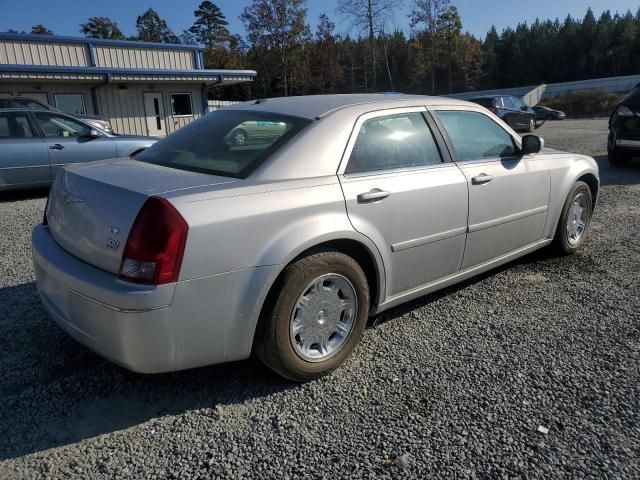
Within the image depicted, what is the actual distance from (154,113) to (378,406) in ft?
73.0

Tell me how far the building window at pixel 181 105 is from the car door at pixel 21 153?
15611 mm

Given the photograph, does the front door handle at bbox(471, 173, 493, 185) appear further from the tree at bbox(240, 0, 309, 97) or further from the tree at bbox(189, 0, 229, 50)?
the tree at bbox(189, 0, 229, 50)

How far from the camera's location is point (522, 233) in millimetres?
4188

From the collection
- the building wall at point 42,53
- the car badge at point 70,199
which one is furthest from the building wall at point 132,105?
the car badge at point 70,199

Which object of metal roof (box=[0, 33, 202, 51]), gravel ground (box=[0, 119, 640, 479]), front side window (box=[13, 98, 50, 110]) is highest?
metal roof (box=[0, 33, 202, 51])

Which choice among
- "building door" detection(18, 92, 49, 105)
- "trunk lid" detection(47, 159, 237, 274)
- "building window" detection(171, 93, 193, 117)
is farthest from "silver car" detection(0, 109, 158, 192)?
"building window" detection(171, 93, 193, 117)

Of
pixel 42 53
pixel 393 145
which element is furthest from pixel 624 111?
pixel 42 53

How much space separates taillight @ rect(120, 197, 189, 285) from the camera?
7.58 feet

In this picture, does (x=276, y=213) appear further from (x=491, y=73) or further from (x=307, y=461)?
(x=491, y=73)

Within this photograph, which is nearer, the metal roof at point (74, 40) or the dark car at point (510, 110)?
the metal roof at point (74, 40)

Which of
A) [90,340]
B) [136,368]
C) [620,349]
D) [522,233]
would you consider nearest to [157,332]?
[136,368]

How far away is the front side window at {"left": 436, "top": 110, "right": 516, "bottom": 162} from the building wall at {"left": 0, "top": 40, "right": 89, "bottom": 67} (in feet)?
67.4

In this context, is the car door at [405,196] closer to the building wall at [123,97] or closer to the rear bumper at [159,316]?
the rear bumper at [159,316]

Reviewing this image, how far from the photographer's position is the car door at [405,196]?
3018 millimetres
